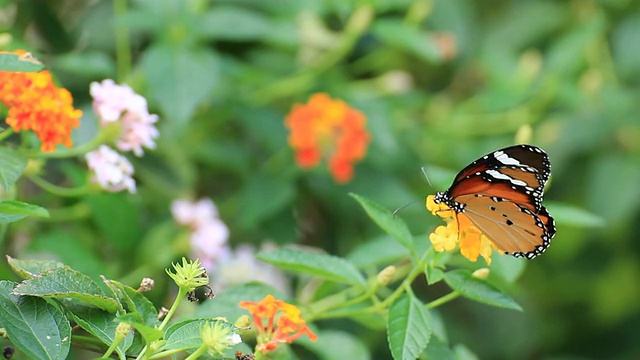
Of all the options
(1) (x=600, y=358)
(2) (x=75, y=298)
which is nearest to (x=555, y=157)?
(1) (x=600, y=358)

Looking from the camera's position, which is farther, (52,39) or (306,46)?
(306,46)

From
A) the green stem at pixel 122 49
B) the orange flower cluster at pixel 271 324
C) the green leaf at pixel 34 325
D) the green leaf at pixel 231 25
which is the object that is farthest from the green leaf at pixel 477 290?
the green stem at pixel 122 49

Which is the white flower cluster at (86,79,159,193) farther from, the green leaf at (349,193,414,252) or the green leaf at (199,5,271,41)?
the green leaf at (199,5,271,41)

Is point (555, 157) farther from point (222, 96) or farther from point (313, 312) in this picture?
point (313, 312)

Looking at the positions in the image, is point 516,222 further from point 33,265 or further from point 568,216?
point 33,265

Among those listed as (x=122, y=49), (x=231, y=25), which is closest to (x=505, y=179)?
(x=231, y=25)

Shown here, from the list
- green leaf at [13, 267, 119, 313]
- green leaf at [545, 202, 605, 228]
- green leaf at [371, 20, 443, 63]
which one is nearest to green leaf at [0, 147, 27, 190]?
green leaf at [13, 267, 119, 313]

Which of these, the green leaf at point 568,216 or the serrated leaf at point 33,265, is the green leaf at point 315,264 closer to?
the serrated leaf at point 33,265
